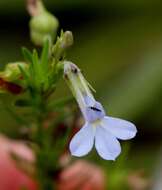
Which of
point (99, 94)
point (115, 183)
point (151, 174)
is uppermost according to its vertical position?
point (115, 183)

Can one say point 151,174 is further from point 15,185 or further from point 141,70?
point 15,185

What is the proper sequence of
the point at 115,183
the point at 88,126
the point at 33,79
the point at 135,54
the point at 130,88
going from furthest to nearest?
the point at 135,54 < the point at 130,88 < the point at 115,183 < the point at 33,79 < the point at 88,126

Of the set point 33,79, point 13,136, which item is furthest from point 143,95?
point 33,79

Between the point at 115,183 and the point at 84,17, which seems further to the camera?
the point at 84,17

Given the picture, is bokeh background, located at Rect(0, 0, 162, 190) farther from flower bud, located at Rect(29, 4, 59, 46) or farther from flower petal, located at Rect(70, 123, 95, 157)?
flower petal, located at Rect(70, 123, 95, 157)

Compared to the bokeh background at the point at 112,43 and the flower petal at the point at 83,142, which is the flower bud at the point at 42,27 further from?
the bokeh background at the point at 112,43

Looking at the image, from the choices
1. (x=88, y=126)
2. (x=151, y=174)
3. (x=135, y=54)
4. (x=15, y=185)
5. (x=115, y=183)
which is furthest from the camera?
(x=135, y=54)
